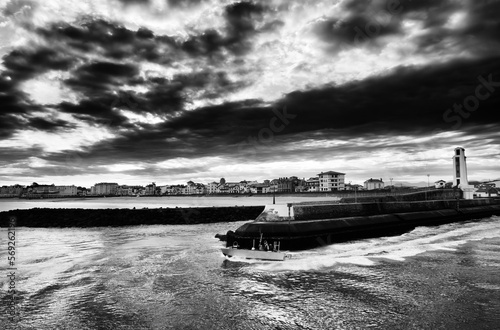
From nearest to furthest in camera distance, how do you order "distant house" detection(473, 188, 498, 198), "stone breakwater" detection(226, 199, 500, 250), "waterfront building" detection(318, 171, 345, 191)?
"stone breakwater" detection(226, 199, 500, 250), "distant house" detection(473, 188, 498, 198), "waterfront building" detection(318, 171, 345, 191)

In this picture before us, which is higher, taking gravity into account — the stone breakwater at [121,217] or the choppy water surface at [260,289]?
the stone breakwater at [121,217]

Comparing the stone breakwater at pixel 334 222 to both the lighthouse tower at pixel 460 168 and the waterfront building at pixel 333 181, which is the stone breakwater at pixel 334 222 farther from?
the waterfront building at pixel 333 181

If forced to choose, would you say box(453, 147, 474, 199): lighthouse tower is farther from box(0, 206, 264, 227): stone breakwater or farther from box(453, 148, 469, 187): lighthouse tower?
box(0, 206, 264, 227): stone breakwater

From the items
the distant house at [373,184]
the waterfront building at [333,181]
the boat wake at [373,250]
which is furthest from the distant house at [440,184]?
the boat wake at [373,250]

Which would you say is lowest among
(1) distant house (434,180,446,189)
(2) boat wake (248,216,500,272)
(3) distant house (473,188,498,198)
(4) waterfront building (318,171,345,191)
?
(2) boat wake (248,216,500,272)

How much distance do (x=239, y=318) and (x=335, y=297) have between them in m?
4.61

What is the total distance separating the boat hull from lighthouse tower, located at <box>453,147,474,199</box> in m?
57.6

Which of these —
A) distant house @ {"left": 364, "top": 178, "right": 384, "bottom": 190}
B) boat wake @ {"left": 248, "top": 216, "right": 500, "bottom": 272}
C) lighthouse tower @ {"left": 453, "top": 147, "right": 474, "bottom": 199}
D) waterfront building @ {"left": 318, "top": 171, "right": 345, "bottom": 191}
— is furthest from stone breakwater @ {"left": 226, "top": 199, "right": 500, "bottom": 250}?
distant house @ {"left": 364, "top": 178, "right": 384, "bottom": 190}

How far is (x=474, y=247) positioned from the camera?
27031 millimetres

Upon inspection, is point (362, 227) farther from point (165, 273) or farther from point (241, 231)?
point (165, 273)

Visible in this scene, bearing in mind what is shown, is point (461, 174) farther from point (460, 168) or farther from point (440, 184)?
point (440, 184)

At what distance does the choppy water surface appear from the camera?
11.8 meters

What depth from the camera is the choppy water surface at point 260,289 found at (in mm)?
11750

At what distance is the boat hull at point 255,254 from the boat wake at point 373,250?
58cm
